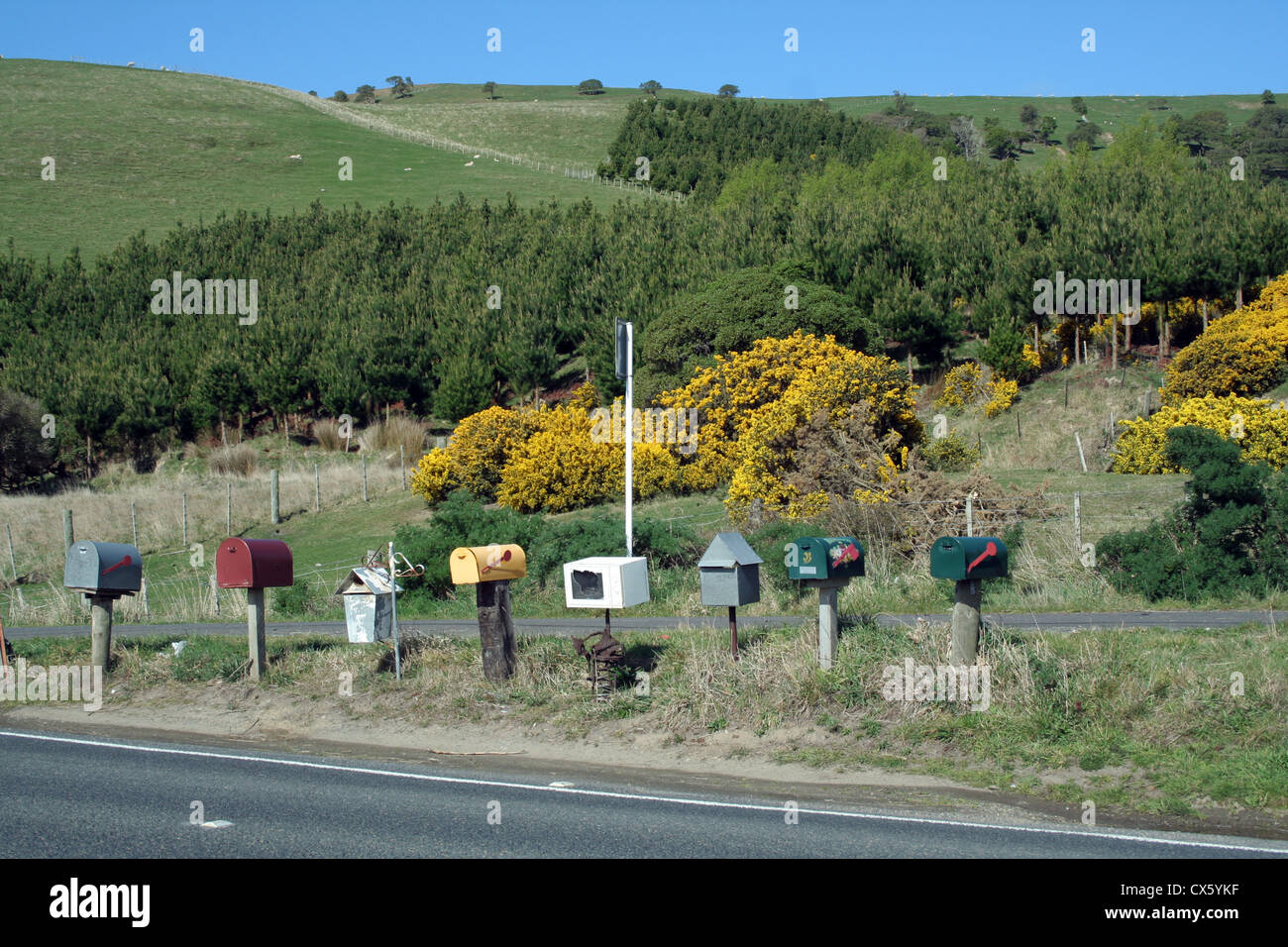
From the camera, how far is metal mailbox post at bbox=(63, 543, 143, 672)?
12.2 metres

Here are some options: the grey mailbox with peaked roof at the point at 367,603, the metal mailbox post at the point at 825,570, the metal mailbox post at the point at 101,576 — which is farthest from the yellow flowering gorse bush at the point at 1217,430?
the metal mailbox post at the point at 101,576

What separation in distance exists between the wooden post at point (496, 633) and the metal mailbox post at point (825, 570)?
9.30 ft

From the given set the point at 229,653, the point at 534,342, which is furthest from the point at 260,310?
the point at 229,653

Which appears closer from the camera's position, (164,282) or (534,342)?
(534,342)

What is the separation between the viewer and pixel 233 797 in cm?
838

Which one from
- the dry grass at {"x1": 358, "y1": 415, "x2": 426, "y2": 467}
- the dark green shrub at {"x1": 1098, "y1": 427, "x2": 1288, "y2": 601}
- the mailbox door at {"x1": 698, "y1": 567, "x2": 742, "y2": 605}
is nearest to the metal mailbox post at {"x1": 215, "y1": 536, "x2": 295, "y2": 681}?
the mailbox door at {"x1": 698, "y1": 567, "x2": 742, "y2": 605}

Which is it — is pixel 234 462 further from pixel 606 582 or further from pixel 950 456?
pixel 606 582

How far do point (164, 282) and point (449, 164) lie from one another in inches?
1579

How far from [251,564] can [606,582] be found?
12.9 feet

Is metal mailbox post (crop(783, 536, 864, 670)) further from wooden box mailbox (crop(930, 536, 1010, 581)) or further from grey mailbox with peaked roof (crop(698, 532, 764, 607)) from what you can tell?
wooden box mailbox (crop(930, 536, 1010, 581))

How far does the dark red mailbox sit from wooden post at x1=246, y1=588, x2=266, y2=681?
266 millimetres

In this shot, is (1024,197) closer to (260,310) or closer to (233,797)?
(260,310)

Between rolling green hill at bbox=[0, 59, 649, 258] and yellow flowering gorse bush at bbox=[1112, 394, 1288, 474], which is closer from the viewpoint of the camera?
yellow flowering gorse bush at bbox=[1112, 394, 1288, 474]

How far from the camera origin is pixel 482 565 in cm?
1078
